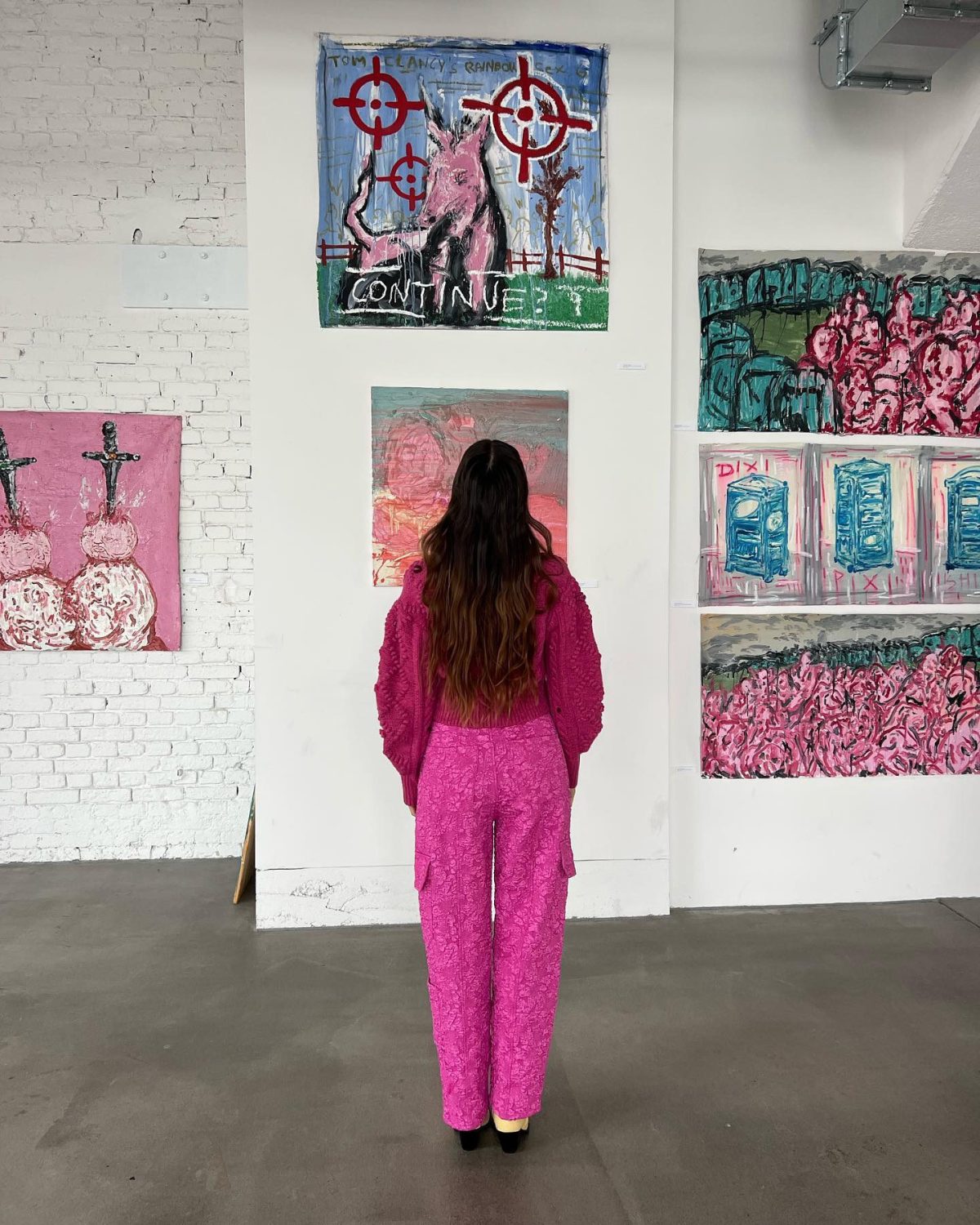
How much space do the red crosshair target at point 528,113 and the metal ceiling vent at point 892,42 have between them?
0.92 m

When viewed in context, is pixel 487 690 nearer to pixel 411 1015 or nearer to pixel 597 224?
pixel 411 1015

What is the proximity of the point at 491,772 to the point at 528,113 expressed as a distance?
2.55 m

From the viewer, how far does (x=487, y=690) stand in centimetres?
210

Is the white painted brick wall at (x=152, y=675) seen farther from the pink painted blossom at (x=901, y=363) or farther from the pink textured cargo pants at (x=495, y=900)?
the pink painted blossom at (x=901, y=363)

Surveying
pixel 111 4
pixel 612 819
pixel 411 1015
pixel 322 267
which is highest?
pixel 111 4

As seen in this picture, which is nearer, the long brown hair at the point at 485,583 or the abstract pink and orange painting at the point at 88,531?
the long brown hair at the point at 485,583

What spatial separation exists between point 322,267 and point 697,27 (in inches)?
67.3

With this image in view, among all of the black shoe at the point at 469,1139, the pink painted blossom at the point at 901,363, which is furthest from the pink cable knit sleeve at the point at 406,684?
the pink painted blossom at the point at 901,363

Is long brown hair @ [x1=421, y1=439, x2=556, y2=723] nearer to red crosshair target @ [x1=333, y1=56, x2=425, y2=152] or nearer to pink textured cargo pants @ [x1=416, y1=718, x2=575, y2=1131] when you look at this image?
pink textured cargo pants @ [x1=416, y1=718, x2=575, y2=1131]

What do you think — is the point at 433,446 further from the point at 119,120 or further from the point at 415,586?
the point at 119,120

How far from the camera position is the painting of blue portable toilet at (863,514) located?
3.69 meters

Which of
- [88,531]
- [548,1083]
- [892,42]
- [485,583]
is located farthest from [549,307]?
[548,1083]

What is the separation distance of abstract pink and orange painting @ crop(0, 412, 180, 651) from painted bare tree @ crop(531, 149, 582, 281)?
6.29 feet

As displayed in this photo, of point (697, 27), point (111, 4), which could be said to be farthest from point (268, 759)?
point (111, 4)
